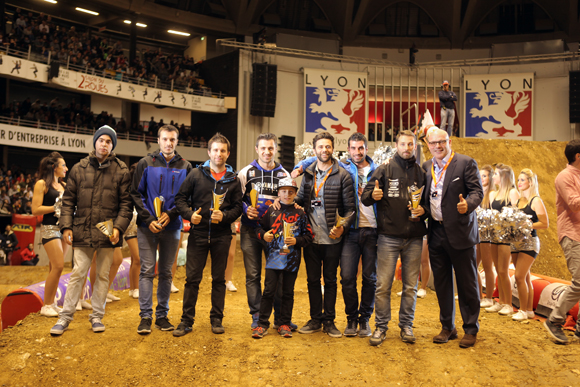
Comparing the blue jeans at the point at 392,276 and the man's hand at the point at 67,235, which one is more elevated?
the man's hand at the point at 67,235

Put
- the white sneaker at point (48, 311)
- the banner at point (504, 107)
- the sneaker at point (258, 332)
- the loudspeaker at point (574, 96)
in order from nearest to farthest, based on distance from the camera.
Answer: the sneaker at point (258, 332)
the white sneaker at point (48, 311)
the loudspeaker at point (574, 96)
the banner at point (504, 107)

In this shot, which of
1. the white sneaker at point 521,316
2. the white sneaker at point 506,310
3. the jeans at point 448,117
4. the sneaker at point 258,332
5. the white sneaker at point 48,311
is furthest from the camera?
the jeans at point 448,117

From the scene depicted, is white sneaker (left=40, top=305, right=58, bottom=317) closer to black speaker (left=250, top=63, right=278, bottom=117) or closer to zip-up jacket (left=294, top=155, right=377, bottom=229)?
zip-up jacket (left=294, top=155, right=377, bottom=229)

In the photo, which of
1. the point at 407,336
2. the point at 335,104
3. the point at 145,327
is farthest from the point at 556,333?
the point at 335,104

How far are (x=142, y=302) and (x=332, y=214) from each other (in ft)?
7.85

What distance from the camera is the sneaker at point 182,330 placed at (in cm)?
492

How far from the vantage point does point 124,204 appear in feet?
16.9

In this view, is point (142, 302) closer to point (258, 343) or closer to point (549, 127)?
point (258, 343)

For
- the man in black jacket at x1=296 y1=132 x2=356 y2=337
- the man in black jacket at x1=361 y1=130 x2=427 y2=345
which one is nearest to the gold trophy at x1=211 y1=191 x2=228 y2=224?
the man in black jacket at x1=296 y1=132 x2=356 y2=337

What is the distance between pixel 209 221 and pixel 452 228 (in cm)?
265

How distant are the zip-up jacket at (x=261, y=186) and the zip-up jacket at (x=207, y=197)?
167 millimetres

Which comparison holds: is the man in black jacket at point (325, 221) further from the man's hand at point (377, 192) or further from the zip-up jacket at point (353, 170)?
the man's hand at point (377, 192)

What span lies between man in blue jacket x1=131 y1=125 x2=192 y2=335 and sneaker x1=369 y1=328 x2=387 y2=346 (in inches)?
88.6

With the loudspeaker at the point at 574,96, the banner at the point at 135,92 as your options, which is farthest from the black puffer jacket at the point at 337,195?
the loudspeaker at the point at 574,96
